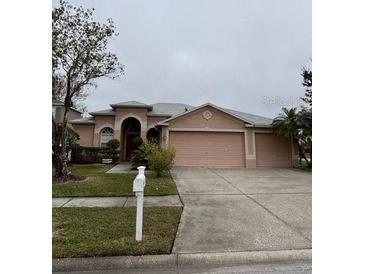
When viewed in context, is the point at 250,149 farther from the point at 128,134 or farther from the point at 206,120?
the point at 128,134

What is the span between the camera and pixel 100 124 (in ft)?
61.0

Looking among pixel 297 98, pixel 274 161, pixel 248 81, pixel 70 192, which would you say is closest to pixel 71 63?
pixel 70 192

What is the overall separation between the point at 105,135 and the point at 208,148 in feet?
28.8

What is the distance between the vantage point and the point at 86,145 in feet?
60.6

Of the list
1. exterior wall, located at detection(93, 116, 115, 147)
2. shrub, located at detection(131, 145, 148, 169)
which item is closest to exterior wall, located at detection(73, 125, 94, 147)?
exterior wall, located at detection(93, 116, 115, 147)

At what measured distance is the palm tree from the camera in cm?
1367

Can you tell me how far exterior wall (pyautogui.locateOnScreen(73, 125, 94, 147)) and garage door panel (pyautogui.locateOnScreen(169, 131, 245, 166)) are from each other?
7.44 meters

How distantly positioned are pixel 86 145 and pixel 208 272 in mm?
17539

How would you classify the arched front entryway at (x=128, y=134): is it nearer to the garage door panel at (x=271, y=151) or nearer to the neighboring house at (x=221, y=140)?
the neighboring house at (x=221, y=140)

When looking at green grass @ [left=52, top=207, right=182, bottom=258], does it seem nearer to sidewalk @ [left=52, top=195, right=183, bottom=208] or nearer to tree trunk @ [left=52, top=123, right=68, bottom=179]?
sidewalk @ [left=52, top=195, right=183, bottom=208]

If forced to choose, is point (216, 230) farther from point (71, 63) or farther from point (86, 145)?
point (86, 145)

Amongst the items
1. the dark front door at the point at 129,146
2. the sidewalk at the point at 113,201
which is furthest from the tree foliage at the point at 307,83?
the sidewalk at the point at 113,201

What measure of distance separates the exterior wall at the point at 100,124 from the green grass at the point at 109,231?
1370 centimetres

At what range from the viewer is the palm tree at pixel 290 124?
44.9 ft
